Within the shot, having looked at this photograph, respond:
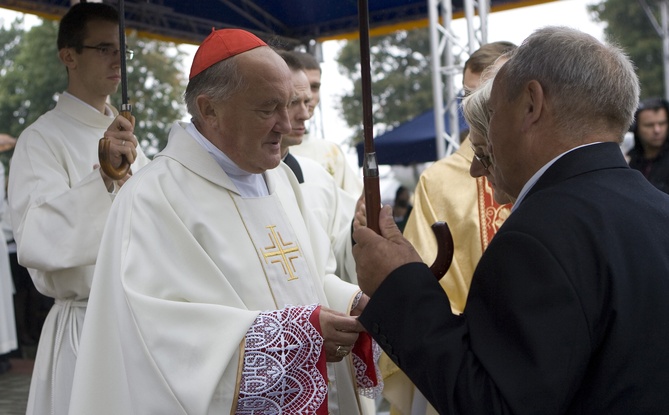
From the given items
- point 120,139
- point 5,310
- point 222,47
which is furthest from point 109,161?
point 5,310

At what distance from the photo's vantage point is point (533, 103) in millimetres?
1900

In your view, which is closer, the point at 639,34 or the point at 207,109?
the point at 207,109

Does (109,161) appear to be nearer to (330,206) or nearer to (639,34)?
(330,206)

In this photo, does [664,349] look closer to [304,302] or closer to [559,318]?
[559,318]

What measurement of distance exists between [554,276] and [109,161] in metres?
1.98

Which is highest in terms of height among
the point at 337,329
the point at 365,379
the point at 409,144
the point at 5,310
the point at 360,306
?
the point at 337,329

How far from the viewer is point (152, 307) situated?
2.40 m

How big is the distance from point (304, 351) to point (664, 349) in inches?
40.9

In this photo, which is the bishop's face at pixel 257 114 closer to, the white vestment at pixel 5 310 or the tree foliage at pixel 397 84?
the white vestment at pixel 5 310

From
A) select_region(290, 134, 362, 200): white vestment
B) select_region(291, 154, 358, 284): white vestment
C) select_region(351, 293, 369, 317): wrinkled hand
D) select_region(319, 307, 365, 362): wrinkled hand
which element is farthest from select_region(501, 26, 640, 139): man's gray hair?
select_region(290, 134, 362, 200): white vestment

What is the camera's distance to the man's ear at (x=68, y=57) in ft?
12.6

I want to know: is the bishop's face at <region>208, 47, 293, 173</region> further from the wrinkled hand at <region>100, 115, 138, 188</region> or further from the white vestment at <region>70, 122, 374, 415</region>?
the wrinkled hand at <region>100, 115, 138, 188</region>

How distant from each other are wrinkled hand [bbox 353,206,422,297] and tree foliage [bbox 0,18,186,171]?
57.1 ft

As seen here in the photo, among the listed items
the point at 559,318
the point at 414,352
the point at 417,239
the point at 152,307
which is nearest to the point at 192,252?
the point at 152,307
